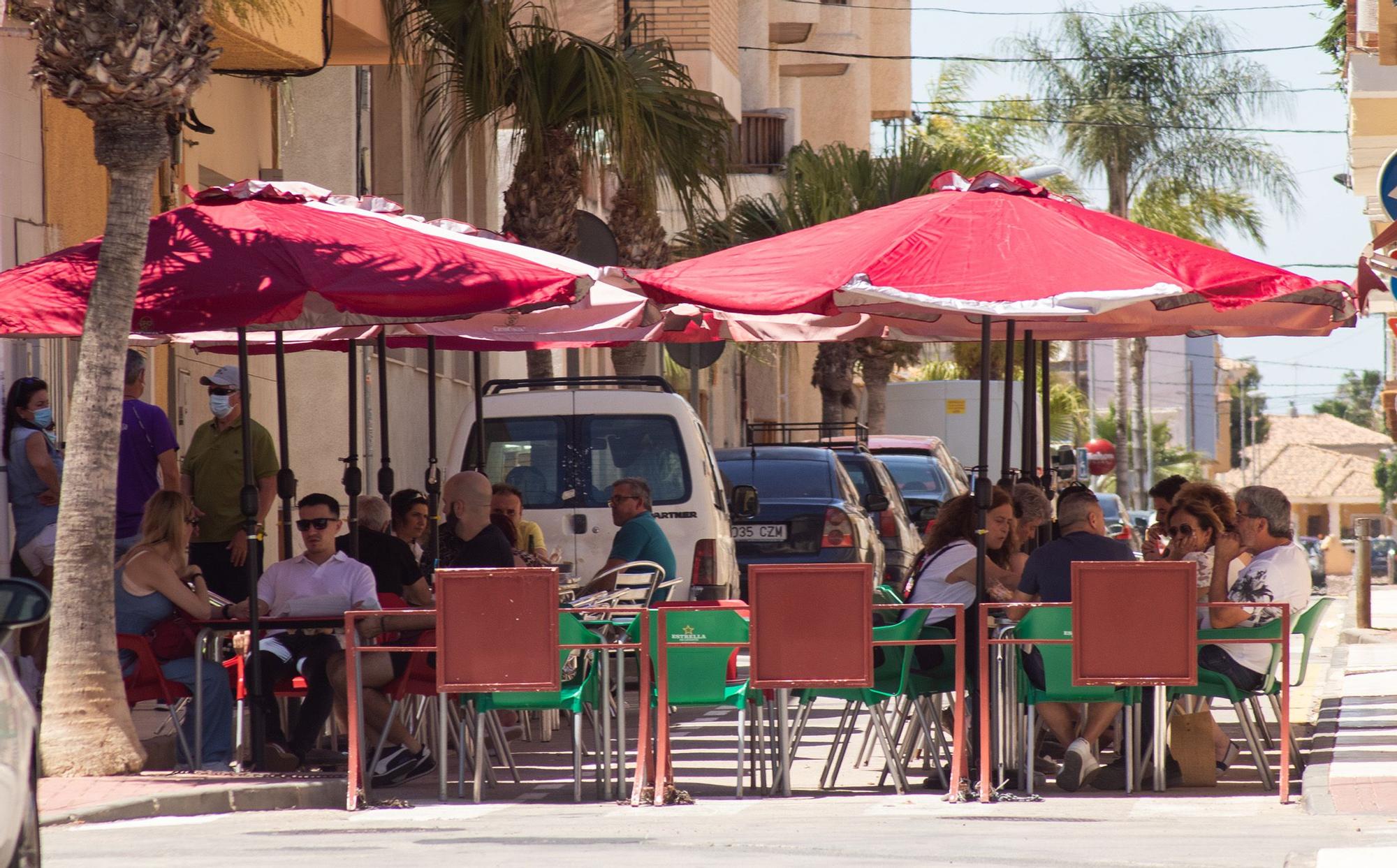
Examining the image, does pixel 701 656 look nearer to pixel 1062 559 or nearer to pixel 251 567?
pixel 1062 559

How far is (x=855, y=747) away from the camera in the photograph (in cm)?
1164

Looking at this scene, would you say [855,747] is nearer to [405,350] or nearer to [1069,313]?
[1069,313]

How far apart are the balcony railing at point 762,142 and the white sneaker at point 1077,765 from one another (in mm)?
30500

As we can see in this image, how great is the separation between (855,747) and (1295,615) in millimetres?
2772

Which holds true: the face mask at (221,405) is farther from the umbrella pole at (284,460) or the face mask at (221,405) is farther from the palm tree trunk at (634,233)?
the palm tree trunk at (634,233)

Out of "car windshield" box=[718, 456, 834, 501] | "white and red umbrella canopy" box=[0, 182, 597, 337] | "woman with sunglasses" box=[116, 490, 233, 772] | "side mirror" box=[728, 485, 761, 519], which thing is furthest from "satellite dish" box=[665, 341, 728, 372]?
"woman with sunglasses" box=[116, 490, 233, 772]

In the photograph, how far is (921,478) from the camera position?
75.8 feet

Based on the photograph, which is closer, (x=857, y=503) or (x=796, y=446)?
(x=857, y=503)

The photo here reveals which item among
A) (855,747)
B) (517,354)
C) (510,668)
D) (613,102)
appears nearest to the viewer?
(510,668)

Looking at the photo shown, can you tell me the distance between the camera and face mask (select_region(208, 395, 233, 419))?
40.3 feet

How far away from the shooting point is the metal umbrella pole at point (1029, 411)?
12352 mm

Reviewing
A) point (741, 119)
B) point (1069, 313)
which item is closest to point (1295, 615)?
point (1069, 313)

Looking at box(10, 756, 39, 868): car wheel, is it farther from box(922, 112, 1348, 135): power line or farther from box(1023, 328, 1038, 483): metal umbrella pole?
box(922, 112, 1348, 135): power line

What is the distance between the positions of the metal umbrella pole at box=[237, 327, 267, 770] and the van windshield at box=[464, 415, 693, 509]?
3.84 metres
